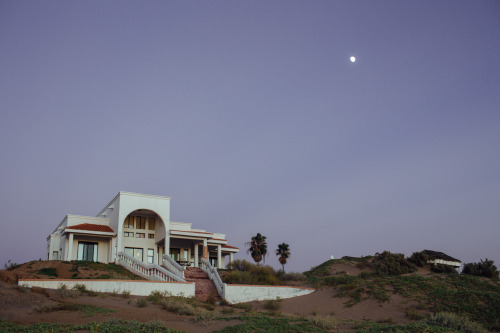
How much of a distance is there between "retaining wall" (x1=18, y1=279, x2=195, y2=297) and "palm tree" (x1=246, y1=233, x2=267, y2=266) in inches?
888

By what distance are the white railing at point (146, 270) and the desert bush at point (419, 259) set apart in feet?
69.3

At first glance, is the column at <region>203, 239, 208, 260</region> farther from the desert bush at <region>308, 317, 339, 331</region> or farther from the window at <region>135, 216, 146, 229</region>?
the desert bush at <region>308, 317, 339, 331</region>

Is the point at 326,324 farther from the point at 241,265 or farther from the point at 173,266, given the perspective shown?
the point at 241,265

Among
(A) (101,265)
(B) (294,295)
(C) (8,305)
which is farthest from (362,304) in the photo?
(A) (101,265)

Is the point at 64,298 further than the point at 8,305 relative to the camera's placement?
Yes

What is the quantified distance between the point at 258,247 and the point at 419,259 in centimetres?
→ 1736

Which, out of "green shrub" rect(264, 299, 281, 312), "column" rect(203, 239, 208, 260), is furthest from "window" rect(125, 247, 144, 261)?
"green shrub" rect(264, 299, 281, 312)

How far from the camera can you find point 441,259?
132ft

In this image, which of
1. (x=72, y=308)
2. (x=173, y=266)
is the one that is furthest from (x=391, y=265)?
(x=72, y=308)

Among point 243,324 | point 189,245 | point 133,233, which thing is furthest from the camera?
point 189,245

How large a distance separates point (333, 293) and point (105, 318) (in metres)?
16.4

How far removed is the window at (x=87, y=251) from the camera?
126 feet

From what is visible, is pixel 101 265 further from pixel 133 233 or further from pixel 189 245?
pixel 189 245

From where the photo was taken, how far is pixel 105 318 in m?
14.5
